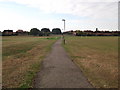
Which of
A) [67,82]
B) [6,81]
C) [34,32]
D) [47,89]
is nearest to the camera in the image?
[47,89]

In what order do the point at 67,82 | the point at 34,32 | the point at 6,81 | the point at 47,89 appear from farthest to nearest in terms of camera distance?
the point at 34,32 < the point at 6,81 < the point at 67,82 < the point at 47,89

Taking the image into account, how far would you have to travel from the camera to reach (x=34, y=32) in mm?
154250

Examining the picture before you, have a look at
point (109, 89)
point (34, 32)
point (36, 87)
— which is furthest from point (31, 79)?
point (34, 32)

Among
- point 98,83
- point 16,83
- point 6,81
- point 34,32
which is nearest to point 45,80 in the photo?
point 16,83

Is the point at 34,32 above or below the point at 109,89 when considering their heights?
above

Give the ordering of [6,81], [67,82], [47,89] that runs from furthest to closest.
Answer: [6,81] < [67,82] < [47,89]

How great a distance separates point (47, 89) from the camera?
233 inches

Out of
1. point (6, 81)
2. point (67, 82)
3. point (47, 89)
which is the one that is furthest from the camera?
point (6, 81)

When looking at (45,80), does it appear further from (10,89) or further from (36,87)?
(10,89)

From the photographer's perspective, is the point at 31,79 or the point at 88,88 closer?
the point at 88,88

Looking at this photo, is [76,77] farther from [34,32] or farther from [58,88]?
[34,32]

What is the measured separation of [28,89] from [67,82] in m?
1.81

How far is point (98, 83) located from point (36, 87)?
2.85 m

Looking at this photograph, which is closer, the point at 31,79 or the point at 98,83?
the point at 98,83
